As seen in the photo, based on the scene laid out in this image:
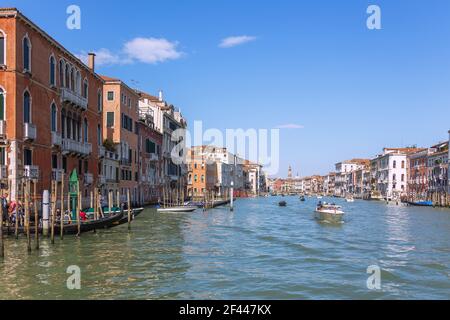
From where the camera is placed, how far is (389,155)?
7719 centimetres

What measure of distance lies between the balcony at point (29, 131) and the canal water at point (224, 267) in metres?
4.27

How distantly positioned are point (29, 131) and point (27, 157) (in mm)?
1019

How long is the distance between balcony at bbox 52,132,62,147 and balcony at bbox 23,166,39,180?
82.1 inches

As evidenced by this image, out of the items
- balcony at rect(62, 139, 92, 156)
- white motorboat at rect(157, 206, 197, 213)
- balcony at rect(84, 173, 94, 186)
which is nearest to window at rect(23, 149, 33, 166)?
balcony at rect(62, 139, 92, 156)

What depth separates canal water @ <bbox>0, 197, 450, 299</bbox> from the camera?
31.9 feet

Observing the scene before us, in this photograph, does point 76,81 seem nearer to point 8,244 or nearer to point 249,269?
point 8,244

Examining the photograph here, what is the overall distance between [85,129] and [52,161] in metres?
5.06

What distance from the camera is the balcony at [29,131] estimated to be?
1795cm

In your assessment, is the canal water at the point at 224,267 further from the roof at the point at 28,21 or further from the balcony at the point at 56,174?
the roof at the point at 28,21

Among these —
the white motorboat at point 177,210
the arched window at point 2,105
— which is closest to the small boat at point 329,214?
the white motorboat at point 177,210

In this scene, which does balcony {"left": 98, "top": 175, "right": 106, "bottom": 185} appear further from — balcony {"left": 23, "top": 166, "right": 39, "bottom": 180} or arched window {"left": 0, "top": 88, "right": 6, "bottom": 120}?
arched window {"left": 0, "top": 88, "right": 6, "bottom": 120}
